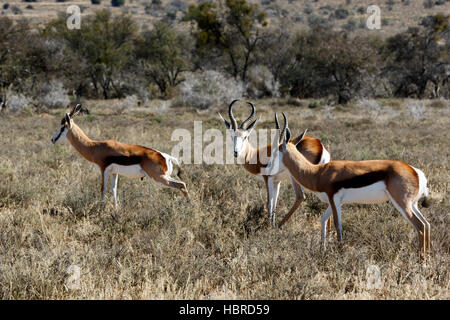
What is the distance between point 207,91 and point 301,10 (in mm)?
46018

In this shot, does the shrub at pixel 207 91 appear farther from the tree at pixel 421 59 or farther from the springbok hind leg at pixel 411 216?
the springbok hind leg at pixel 411 216

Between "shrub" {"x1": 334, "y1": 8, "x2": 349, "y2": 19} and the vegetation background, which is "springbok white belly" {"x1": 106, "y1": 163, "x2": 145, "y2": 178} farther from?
"shrub" {"x1": 334, "y1": 8, "x2": 349, "y2": 19}

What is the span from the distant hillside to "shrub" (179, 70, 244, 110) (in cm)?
2920

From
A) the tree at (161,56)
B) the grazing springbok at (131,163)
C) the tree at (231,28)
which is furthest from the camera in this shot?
the tree at (161,56)

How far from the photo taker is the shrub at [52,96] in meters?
22.3

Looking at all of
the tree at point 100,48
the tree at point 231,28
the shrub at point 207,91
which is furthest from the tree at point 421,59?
the tree at point 100,48

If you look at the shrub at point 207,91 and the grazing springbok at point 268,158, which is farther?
the shrub at point 207,91

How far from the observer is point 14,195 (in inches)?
268

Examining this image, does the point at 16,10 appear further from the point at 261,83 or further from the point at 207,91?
the point at 207,91

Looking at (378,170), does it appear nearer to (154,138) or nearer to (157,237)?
(157,237)

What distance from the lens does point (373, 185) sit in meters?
4.59

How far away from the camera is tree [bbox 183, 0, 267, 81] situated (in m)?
30.6
